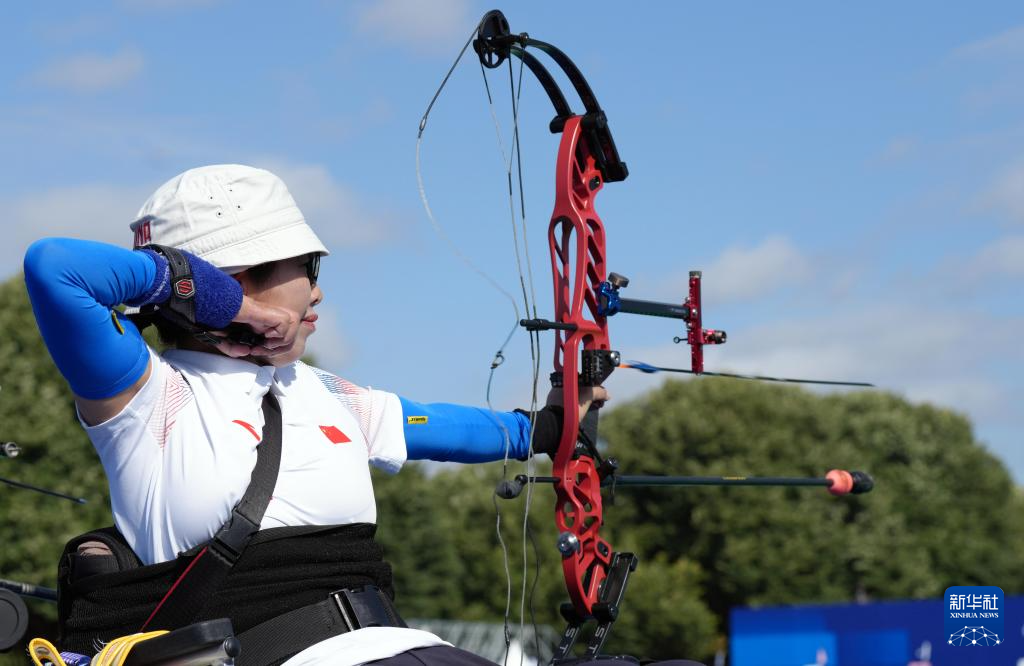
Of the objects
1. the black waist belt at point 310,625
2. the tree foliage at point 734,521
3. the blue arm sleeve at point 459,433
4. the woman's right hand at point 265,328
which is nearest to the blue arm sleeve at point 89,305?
the woman's right hand at point 265,328

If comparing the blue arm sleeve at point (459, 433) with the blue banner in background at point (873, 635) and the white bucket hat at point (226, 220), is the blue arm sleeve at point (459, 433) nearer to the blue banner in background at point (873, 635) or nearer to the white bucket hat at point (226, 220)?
the white bucket hat at point (226, 220)

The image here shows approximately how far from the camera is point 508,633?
12.0 feet

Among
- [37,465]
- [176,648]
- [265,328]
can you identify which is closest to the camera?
[176,648]

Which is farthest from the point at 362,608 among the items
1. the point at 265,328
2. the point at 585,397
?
the point at 585,397

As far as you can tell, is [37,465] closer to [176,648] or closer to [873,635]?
[873,635]

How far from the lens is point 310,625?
9.34ft

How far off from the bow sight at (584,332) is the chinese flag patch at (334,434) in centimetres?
95

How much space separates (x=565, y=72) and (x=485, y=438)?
1499 mm

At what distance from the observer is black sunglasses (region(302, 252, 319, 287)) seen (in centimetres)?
322

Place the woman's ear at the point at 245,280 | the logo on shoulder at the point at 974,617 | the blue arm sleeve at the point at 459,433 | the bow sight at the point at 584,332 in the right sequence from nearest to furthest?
the woman's ear at the point at 245,280 → the blue arm sleeve at the point at 459,433 → the bow sight at the point at 584,332 → the logo on shoulder at the point at 974,617

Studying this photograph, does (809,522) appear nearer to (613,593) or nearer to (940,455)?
(940,455)

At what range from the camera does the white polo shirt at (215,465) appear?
9.23 feet

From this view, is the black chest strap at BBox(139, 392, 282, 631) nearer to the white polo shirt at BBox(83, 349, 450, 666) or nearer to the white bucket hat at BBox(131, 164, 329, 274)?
the white polo shirt at BBox(83, 349, 450, 666)

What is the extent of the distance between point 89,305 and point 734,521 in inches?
1261
